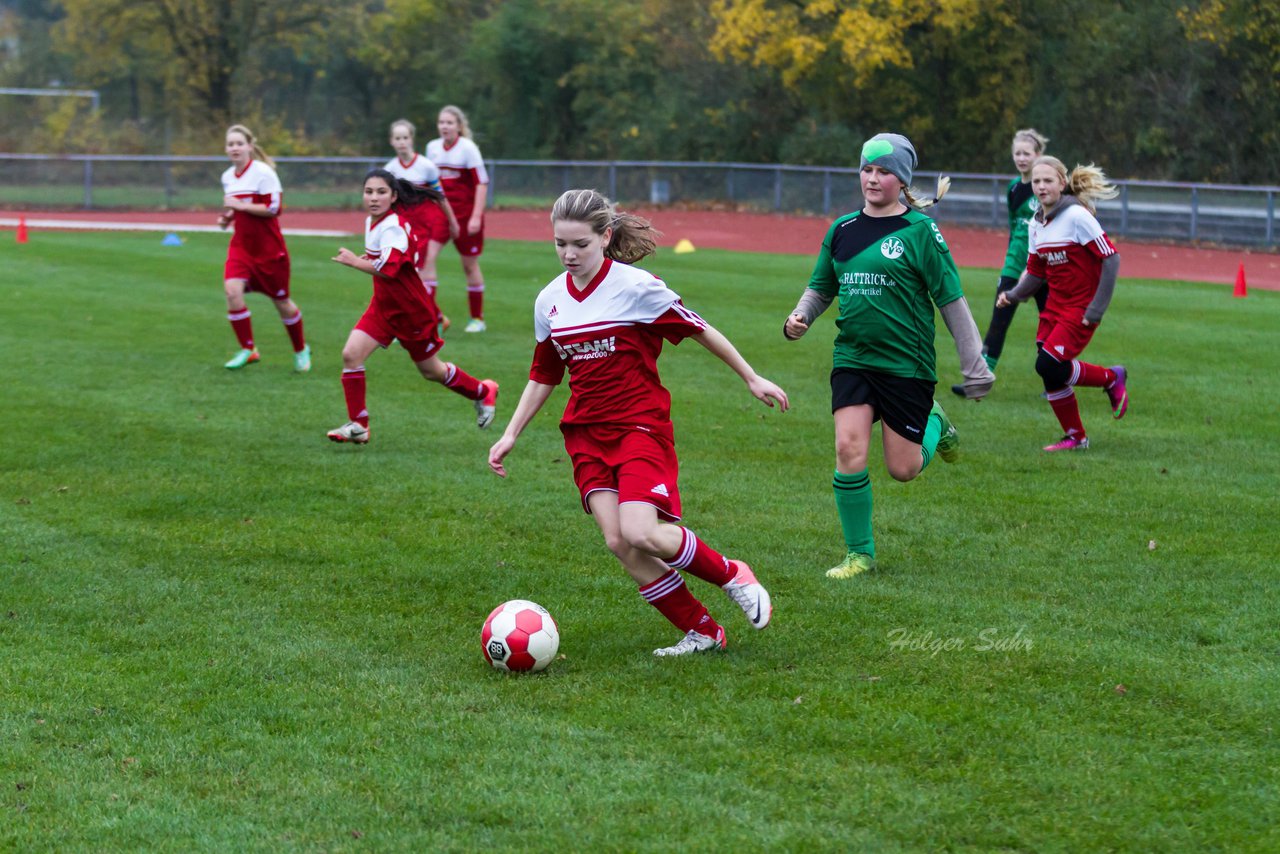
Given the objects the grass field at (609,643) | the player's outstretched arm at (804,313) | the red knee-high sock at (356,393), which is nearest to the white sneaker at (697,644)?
the grass field at (609,643)

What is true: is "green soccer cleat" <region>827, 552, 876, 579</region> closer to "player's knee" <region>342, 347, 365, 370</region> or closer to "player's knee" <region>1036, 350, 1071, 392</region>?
"player's knee" <region>1036, 350, 1071, 392</region>

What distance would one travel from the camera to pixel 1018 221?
12.3 metres

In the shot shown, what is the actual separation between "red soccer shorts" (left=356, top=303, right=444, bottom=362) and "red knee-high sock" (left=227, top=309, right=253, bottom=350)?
125 inches

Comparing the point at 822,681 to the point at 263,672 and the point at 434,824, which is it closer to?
the point at 434,824

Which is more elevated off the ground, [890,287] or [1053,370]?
[890,287]

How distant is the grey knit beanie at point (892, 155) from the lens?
6.43 metres

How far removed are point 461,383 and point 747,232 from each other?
20.8 m

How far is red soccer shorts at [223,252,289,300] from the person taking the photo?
12.4 meters

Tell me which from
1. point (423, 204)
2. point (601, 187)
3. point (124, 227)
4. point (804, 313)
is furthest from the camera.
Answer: point (601, 187)

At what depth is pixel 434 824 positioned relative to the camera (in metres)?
4.17

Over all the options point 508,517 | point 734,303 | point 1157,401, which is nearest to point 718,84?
point 734,303

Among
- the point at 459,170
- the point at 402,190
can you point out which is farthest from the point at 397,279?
the point at 459,170

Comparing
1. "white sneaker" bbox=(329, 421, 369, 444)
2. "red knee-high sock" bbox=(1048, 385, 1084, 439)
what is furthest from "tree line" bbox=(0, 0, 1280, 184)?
"white sneaker" bbox=(329, 421, 369, 444)

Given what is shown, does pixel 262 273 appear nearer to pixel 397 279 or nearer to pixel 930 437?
pixel 397 279
